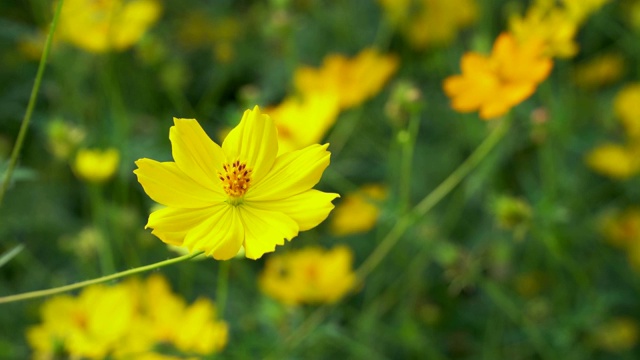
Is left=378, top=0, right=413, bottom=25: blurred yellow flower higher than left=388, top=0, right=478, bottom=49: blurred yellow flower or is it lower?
lower

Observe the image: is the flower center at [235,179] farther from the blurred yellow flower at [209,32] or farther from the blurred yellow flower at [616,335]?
the blurred yellow flower at [209,32]

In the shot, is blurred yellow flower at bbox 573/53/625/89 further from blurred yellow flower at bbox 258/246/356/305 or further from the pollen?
the pollen

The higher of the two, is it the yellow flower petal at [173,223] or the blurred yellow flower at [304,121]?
the blurred yellow flower at [304,121]

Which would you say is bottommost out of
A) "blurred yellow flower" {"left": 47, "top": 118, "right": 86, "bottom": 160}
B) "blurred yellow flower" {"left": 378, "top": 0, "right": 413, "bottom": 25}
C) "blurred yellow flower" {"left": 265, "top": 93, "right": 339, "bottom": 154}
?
"blurred yellow flower" {"left": 265, "top": 93, "right": 339, "bottom": 154}

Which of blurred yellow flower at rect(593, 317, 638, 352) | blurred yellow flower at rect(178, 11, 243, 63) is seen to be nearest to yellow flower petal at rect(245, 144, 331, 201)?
blurred yellow flower at rect(593, 317, 638, 352)

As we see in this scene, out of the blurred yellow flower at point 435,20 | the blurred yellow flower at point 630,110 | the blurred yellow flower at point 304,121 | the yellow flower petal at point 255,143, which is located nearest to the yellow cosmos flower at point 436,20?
the blurred yellow flower at point 435,20

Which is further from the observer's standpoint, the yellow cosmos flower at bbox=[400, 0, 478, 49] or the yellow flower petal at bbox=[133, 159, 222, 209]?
the yellow cosmos flower at bbox=[400, 0, 478, 49]

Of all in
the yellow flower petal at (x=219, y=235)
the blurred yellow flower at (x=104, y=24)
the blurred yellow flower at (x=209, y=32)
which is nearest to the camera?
the yellow flower petal at (x=219, y=235)

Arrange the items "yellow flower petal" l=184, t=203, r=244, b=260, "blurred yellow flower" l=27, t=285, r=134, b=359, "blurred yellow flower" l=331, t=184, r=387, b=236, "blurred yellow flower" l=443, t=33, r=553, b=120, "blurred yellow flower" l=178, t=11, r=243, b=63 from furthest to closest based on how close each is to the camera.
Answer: "blurred yellow flower" l=178, t=11, r=243, b=63, "blurred yellow flower" l=331, t=184, r=387, b=236, "blurred yellow flower" l=27, t=285, r=134, b=359, "blurred yellow flower" l=443, t=33, r=553, b=120, "yellow flower petal" l=184, t=203, r=244, b=260
